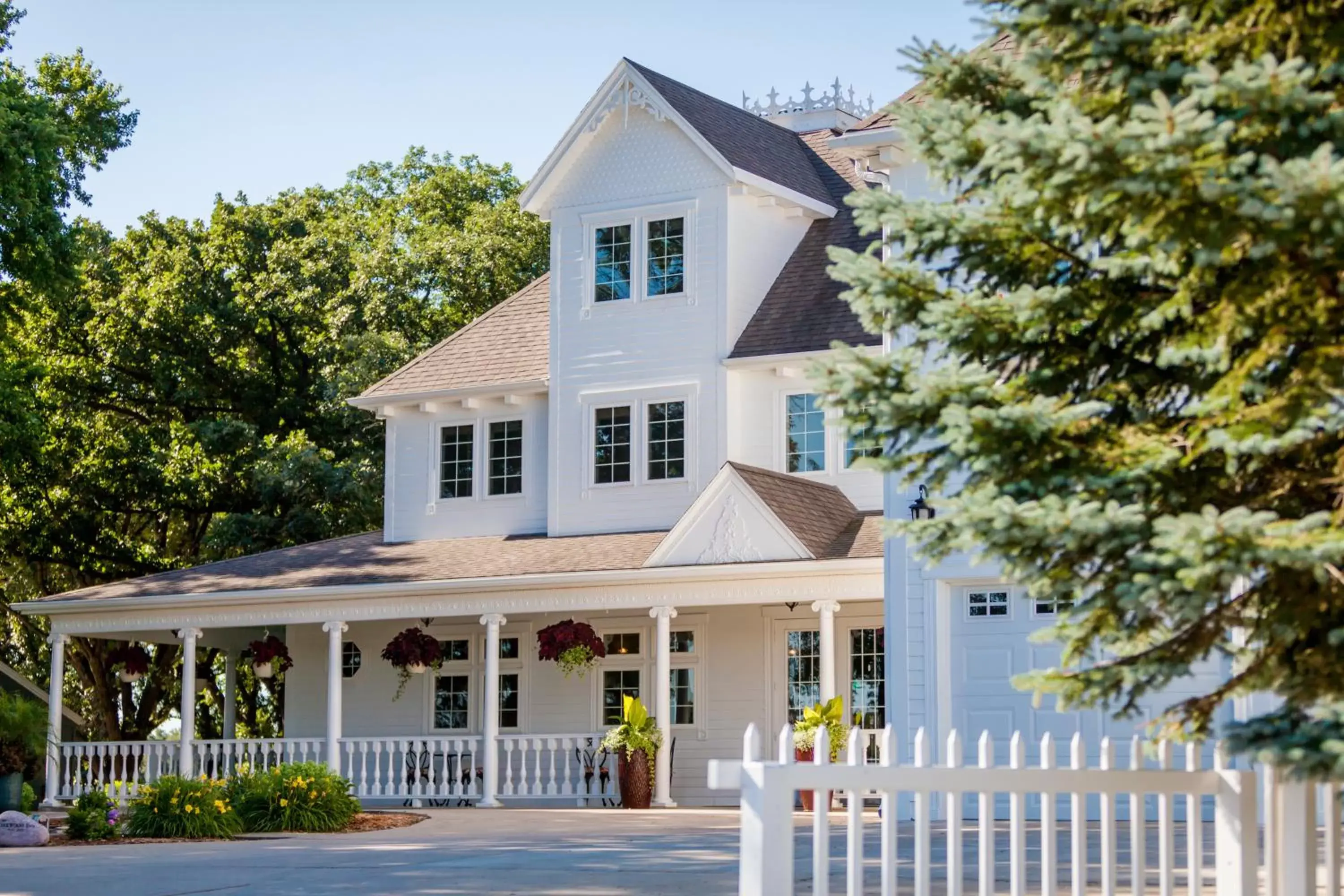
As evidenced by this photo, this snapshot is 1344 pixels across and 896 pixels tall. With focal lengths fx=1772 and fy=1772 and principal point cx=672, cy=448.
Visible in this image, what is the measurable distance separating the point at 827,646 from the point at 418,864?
829cm

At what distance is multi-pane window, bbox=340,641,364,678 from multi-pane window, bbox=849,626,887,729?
7654 mm

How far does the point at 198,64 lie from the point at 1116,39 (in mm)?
Answer: 19386

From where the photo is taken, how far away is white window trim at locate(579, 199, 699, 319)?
23.7 metres

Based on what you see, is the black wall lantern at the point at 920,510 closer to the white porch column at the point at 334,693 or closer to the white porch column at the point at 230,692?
the white porch column at the point at 334,693

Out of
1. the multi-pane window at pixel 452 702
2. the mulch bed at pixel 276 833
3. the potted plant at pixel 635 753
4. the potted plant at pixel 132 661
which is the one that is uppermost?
the potted plant at pixel 132 661

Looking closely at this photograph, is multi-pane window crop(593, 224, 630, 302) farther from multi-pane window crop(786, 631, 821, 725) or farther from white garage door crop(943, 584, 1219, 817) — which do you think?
white garage door crop(943, 584, 1219, 817)

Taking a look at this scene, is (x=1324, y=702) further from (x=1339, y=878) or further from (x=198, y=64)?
(x=198, y=64)

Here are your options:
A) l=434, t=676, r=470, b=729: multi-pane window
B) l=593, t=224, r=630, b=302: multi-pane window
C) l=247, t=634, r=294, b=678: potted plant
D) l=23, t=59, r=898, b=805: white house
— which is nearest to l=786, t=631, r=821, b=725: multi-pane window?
l=23, t=59, r=898, b=805: white house

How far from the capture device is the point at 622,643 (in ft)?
79.2

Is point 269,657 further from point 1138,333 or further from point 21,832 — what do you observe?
point 1138,333

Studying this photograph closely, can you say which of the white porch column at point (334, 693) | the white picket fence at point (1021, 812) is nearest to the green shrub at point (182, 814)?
the white porch column at point (334, 693)

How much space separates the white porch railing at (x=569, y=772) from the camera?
21.9 m

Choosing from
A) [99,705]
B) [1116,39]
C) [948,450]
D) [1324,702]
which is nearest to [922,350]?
[948,450]

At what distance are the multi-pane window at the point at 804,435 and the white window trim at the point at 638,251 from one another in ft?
Result: 6.59
